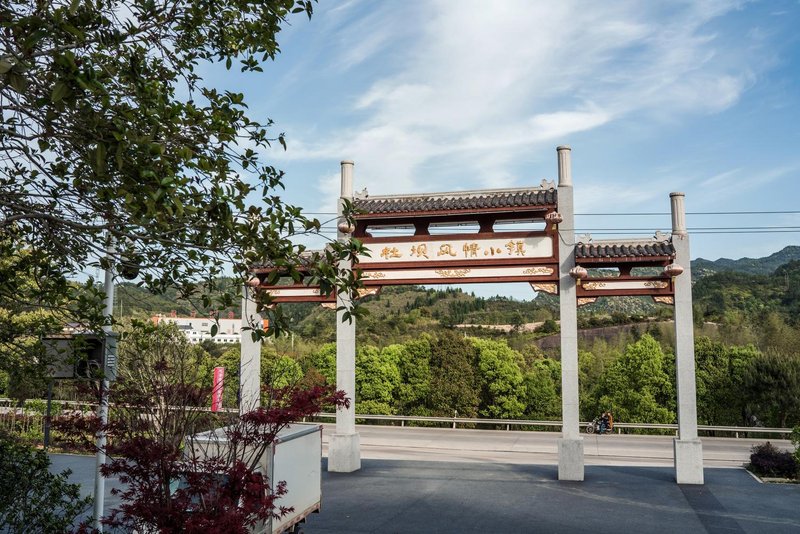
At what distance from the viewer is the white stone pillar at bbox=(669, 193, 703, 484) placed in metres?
13.4

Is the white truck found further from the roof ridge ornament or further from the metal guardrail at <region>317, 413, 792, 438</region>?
the metal guardrail at <region>317, 413, 792, 438</region>

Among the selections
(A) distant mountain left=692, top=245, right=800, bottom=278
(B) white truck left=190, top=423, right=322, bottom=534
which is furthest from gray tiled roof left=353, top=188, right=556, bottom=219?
(A) distant mountain left=692, top=245, right=800, bottom=278

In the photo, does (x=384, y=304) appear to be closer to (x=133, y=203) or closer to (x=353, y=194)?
(x=353, y=194)

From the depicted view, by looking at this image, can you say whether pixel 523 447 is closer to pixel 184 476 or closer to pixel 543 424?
pixel 543 424

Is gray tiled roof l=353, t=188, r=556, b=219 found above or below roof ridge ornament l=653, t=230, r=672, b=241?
above

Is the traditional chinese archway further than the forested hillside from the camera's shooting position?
No

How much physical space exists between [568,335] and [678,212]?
12.3 feet

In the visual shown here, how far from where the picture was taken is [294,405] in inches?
256

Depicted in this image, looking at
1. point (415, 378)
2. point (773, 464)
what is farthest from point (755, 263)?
point (773, 464)

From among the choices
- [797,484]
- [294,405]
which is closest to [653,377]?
[797,484]

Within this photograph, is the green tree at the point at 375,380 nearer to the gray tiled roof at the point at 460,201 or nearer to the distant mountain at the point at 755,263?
the gray tiled roof at the point at 460,201

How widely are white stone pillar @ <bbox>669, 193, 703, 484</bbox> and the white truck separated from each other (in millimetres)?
8264

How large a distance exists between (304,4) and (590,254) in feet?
32.9

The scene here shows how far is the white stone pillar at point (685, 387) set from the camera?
13.4 metres
